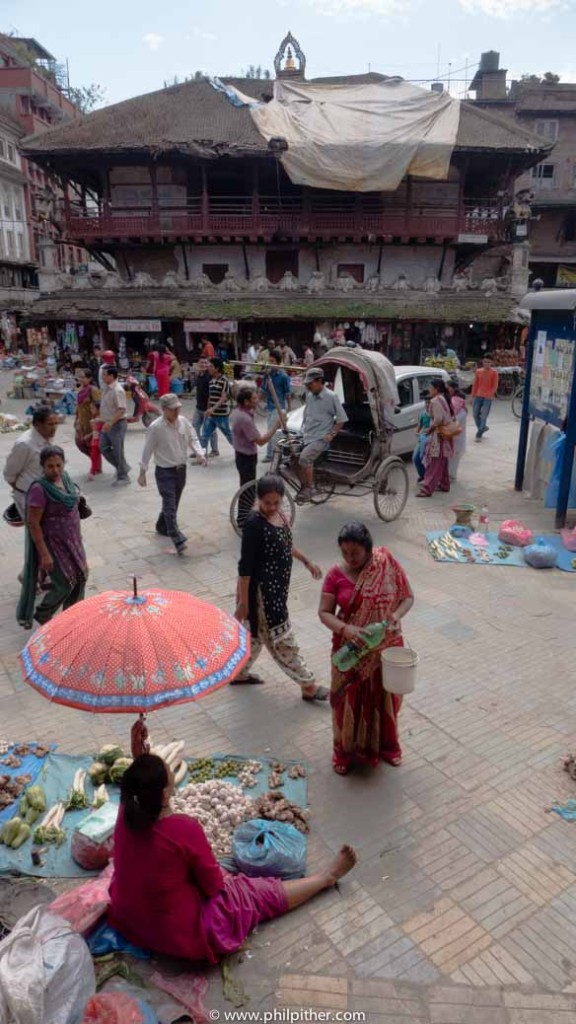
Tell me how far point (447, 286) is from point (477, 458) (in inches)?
618

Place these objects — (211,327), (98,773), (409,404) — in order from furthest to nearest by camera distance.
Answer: (211,327), (409,404), (98,773)

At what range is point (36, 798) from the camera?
12.7 feet

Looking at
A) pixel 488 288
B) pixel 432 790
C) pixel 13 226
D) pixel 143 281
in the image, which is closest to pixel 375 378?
pixel 432 790

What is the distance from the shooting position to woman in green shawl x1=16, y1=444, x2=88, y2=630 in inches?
200

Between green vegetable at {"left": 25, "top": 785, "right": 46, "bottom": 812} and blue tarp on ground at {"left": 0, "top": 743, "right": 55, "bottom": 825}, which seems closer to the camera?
green vegetable at {"left": 25, "top": 785, "right": 46, "bottom": 812}

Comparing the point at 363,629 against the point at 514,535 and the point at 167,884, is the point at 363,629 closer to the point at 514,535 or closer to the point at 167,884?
the point at 167,884

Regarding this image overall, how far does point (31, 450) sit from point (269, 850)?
3.82 meters

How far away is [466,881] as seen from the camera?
343 centimetres

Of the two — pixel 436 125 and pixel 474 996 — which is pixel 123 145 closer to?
pixel 436 125

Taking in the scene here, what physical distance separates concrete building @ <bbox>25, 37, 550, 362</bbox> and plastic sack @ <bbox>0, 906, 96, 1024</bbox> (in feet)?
75.5

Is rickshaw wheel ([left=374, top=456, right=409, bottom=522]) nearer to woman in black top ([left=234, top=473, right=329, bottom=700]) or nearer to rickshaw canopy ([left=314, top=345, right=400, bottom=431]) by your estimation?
rickshaw canopy ([left=314, top=345, right=400, bottom=431])

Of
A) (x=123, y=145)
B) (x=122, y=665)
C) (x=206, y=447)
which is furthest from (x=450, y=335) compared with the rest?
(x=122, y=665)

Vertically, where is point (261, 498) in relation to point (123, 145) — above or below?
below

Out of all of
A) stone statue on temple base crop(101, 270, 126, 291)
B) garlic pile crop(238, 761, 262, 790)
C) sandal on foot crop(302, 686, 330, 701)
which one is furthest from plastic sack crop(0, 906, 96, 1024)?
stone statue on temple base crop(101, 270, 126, 291)
